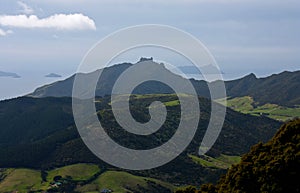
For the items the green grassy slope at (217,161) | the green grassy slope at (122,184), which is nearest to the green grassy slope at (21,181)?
the green grassy slope at (122,184)

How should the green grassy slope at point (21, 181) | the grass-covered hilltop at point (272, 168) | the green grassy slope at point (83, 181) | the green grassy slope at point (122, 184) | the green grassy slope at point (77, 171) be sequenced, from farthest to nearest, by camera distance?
1. the green grassy slope at point (77, 171)
2. the green grassy slope at point (21, 181)
3. the green grassy slope at point (83, 181)
4. the green grassy slope at point (122, 184)
5. the grass-covered hilltop at point (272, 168)

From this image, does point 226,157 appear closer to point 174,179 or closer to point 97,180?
point 174,179

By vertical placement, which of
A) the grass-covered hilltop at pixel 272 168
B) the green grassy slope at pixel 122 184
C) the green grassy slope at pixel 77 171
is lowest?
the green grassy slope at pixel 122 184

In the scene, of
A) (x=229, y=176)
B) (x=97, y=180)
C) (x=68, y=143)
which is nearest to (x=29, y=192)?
(x=97, y=180)

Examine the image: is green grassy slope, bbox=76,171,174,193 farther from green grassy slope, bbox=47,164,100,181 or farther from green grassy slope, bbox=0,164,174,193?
green grassy slope, bbox=47,164,100,181

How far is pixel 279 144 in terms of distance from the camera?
22.8m

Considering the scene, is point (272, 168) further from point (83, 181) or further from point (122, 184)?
point (83, 181)

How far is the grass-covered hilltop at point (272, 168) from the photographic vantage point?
68.7 ft

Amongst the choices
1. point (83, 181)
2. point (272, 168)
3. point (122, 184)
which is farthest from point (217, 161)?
point (272, 168)

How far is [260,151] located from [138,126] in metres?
134

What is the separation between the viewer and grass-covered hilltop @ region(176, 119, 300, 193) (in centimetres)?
2095

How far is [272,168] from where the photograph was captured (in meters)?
21.4

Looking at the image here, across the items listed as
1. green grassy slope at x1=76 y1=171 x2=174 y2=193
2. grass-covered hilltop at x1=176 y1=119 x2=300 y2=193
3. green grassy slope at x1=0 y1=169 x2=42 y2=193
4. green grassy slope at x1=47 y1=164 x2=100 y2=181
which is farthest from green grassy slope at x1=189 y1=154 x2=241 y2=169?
grass-covered hilltop at x1=176 y1=119 x2=300 y2=193

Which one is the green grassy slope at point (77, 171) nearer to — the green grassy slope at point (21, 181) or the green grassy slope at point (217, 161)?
the green grassy slope at point (21, 181)
